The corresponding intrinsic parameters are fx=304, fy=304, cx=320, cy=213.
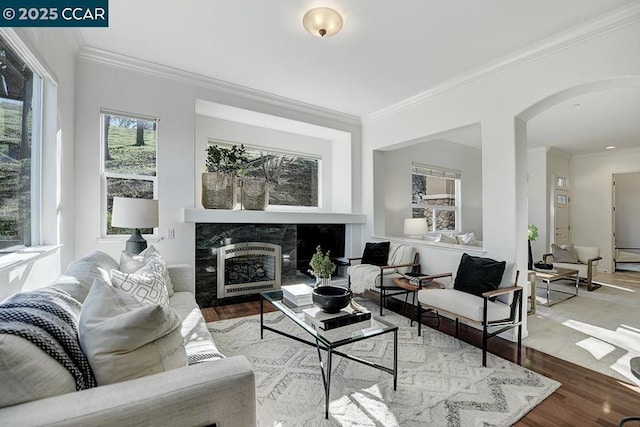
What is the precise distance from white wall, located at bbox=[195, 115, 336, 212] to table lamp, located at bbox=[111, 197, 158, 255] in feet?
3.44

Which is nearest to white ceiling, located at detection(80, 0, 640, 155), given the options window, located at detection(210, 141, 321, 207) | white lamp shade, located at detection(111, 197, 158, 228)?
window, located at detection(210, 141, 321, 207)

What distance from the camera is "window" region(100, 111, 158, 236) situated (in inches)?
129

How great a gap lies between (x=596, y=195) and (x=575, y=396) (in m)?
7.08

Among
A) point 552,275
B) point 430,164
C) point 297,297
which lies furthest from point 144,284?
point 430,164

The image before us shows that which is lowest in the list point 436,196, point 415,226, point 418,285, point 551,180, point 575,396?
point 575,396

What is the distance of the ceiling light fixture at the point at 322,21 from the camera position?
2352 mm

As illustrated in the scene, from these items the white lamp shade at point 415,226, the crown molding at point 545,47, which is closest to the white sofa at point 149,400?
the crown molding at point 545,47

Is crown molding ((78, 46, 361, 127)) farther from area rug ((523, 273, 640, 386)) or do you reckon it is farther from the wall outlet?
area rug ((523, 273, 640, 386))

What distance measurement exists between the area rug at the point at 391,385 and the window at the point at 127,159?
185 centimetres

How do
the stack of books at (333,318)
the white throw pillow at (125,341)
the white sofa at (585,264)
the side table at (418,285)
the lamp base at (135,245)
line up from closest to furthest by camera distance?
the white throw pillow at (125,341), the stack of books at (333,318), the lamp base at (135,245), the side table at (418,285), the white sofa at (585,264)

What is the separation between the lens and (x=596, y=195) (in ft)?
23.2

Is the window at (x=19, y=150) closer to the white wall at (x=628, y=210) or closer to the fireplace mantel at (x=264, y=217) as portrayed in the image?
the fireplace mantel at (x=264, y=217)

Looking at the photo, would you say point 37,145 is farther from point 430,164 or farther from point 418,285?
point 430,164

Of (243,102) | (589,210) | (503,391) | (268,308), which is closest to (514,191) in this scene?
(503,391)
